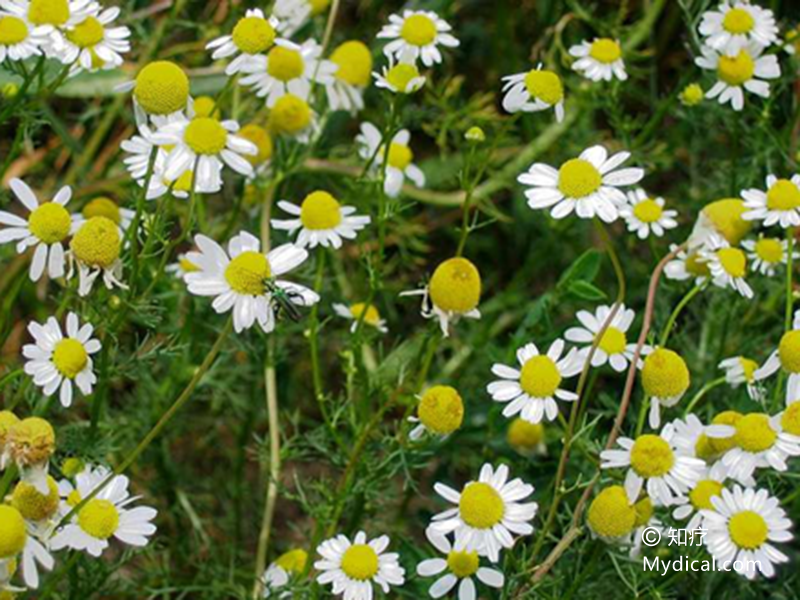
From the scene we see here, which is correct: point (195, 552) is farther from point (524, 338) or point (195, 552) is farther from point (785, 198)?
point (785, 198)

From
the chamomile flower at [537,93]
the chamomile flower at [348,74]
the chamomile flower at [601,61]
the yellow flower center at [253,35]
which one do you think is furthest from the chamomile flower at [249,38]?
the chamomile flower at [601,61]

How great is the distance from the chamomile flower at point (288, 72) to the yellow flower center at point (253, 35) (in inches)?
9.2

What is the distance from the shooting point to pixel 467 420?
5.40 ft

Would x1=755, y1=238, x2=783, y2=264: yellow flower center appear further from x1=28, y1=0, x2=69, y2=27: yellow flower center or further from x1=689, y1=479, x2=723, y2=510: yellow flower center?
x1=28, y1=0, x2=69, y2=27: yellow flower center

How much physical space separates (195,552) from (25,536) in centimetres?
71

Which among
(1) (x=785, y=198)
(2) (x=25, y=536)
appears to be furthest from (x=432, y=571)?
(1) (x=785, y=198)

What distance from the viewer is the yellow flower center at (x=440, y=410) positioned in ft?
3.94

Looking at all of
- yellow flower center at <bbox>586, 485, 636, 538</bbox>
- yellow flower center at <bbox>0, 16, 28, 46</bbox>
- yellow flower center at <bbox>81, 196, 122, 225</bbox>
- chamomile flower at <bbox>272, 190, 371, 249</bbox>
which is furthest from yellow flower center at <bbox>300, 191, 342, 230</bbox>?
yellow flower center at <bbox>586, 485, 636, 538</bbox>

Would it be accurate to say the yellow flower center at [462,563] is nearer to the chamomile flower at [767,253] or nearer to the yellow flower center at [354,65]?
the chamomile flower at [767,253]

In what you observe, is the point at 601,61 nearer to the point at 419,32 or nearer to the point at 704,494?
the point at 419,32

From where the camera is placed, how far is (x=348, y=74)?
5.43 ft

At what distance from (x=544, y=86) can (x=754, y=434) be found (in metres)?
0.38

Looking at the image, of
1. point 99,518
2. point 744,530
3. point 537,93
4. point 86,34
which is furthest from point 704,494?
point 86,34

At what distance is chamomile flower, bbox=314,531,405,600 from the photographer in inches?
47.0
